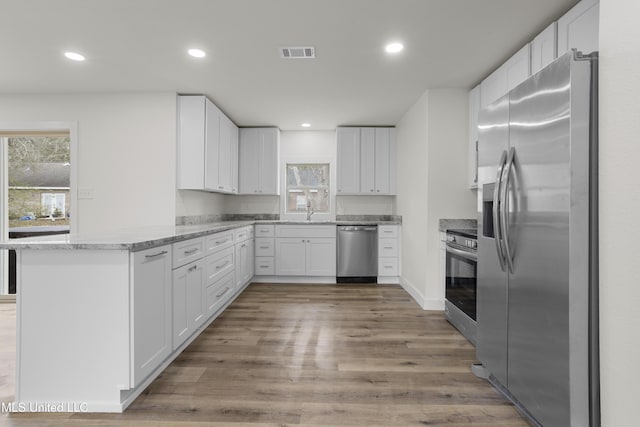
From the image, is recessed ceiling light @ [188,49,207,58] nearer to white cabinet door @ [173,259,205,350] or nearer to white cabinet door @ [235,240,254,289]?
white cabinet door @ [173,259,205,350]

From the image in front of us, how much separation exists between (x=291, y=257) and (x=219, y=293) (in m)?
1.80

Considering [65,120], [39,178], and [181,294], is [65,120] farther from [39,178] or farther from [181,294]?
[181,294]

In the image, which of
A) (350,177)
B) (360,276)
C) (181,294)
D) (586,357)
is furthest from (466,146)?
(181,294)

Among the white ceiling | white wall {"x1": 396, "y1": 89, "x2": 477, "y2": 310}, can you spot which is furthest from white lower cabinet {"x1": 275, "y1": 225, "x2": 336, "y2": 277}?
the white ceiling

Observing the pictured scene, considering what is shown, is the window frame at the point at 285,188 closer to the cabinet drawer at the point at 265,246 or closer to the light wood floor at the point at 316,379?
the cabinet drawer at the point at 265,246

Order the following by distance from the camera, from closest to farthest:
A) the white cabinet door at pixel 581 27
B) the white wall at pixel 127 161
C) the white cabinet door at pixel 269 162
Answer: the white cabinet door at pixel 581 27, the white wall at pixel 127 161, the white cabinet door at pixel 269 162

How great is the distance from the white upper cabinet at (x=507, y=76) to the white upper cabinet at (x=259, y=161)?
3.15 meters

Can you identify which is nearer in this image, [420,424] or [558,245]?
[558,245]

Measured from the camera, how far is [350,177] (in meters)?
5.44

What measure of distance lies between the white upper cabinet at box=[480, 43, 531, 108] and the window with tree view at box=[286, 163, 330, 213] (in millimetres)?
2975

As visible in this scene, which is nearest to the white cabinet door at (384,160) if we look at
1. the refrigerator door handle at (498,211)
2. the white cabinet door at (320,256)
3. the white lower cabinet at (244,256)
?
the white cabinet door at (320,256)

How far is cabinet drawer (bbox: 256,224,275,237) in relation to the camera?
5.18 meters

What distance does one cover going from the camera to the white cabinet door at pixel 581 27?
6.53 feet

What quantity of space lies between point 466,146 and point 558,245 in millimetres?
2497
